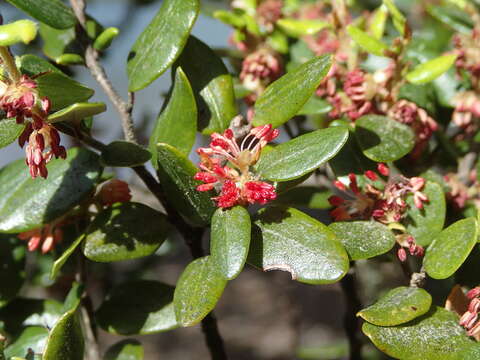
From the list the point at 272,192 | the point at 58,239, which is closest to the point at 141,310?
the point at 58,239

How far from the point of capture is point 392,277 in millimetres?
2146

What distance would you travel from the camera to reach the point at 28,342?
1079 mm

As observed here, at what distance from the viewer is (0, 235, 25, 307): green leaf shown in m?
1.14

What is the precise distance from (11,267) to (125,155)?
431mm

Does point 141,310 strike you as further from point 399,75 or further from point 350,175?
point 399,75

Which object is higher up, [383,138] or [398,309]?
[383,138]

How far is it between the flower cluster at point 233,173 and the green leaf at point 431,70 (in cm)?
34

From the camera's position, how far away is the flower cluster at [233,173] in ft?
2.72

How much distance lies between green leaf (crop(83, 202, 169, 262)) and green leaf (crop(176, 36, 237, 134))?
173mm

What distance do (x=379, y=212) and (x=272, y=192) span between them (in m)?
0.22

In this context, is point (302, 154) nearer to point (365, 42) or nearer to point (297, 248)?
point (297, 248)

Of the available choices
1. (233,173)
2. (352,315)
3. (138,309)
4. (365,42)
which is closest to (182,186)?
(233,173)

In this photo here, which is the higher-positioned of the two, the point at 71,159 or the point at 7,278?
the point at 71,159

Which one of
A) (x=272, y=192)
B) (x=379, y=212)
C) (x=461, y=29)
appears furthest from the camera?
(x=461, y=29)
